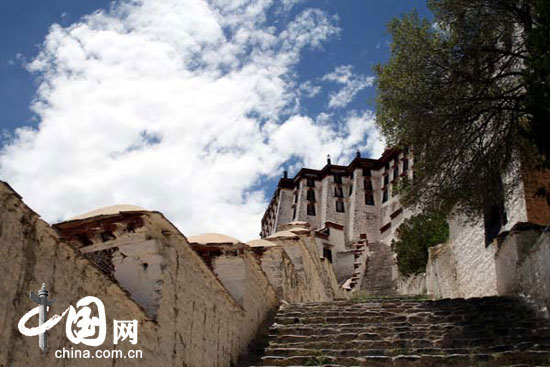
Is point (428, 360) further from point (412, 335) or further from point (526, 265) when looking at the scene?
point (526, 265)

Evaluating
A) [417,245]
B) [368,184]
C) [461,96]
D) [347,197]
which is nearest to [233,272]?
[461,96]

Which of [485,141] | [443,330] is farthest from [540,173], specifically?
[443,330]

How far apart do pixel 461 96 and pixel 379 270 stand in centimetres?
3629

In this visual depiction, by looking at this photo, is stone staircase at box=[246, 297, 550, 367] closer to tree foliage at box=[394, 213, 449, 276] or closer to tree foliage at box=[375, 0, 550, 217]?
tree foliage at box=[375, 0, 550, 217]

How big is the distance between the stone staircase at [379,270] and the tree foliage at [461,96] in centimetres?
2555

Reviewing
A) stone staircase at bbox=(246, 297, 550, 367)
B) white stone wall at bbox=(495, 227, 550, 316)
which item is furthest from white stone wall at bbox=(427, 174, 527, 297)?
stone staircase at bbox=(246, 297, 550, 367)

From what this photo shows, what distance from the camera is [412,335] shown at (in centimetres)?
1034

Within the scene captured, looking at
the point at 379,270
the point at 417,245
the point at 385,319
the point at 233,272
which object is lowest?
the point at 385,319

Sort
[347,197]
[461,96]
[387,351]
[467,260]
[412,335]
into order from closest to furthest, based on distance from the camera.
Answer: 1. [387,351]
2. [412,335]
3. [461,96]
4. [467,260]
5. [347,197]

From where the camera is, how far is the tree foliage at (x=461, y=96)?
13.1m

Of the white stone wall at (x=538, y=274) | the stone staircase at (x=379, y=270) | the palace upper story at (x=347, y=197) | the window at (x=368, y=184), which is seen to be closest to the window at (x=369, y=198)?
the palace upper story at (x=347, y=197)

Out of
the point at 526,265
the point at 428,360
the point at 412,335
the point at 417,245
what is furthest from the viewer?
the point at 417,245

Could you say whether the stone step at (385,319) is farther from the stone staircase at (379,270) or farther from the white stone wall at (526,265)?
the stone staircase at (379,270)

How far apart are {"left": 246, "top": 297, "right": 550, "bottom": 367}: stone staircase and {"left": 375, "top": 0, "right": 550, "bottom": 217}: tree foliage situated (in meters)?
2.72
